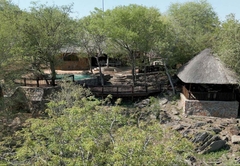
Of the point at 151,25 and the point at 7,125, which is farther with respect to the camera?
the point at 151,25

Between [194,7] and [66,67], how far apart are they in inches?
863

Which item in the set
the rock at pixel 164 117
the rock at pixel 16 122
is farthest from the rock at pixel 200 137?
the rock at pixel 16 122

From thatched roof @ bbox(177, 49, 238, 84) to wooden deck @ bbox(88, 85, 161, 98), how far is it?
12.5 feet

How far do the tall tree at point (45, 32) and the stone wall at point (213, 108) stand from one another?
1231 centimetres

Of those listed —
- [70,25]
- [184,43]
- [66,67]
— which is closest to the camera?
[70,25]

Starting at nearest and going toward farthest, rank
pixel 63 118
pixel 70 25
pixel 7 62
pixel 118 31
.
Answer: pixel 63 118
pixel 7 62
pixel 118 31
pixel 70 25

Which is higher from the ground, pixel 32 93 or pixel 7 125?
pixel 32 93

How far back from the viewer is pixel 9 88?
57.0ft

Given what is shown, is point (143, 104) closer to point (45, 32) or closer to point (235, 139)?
point (235, 139)

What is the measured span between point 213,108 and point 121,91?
822 cm

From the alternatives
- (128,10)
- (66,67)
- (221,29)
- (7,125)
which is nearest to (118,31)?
(128,10)

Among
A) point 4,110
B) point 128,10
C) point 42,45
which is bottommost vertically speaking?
point 4,110

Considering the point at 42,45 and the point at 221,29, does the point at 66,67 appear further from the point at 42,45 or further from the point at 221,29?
the point at 221,29

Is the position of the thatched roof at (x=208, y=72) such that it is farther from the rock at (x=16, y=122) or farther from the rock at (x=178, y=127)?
the rock at (x=16, y=122)
